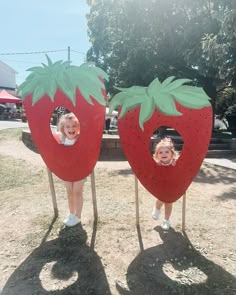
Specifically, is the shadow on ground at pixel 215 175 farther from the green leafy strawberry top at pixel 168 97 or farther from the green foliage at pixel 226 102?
the green foliage at pixel 226 102

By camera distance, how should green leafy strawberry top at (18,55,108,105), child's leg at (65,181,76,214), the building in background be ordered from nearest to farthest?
green leafy strawberry top at (18,55,108,105) < child's leg at (65,181,76,214) < the building in background

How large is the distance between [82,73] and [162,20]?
34.1 ft

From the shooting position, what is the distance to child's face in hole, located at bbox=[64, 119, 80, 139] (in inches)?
161

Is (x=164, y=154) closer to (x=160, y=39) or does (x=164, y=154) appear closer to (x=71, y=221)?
(x=71, y=221)

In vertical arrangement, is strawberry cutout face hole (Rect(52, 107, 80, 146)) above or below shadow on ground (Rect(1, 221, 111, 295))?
above

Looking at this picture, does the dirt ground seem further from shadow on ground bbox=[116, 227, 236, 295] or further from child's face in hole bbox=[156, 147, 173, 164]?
child's face in hole bbox=[156, 147, 173, 164]

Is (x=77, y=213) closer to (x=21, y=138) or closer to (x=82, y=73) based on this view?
(x=82, y=73)

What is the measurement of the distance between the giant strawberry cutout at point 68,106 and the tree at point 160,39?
790 centimetres

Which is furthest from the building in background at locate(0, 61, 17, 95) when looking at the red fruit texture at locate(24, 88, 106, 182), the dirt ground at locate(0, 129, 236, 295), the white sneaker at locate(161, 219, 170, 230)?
the white sneaker at locate(161, 219, 170, 230)

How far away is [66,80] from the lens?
12.9ft

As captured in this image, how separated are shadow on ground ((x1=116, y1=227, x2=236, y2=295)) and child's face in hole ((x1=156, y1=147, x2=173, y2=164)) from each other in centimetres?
100

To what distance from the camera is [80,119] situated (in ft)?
13.1

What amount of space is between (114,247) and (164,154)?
48.8 inches

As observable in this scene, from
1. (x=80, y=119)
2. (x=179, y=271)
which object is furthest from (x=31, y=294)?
(x=80, y=119)
